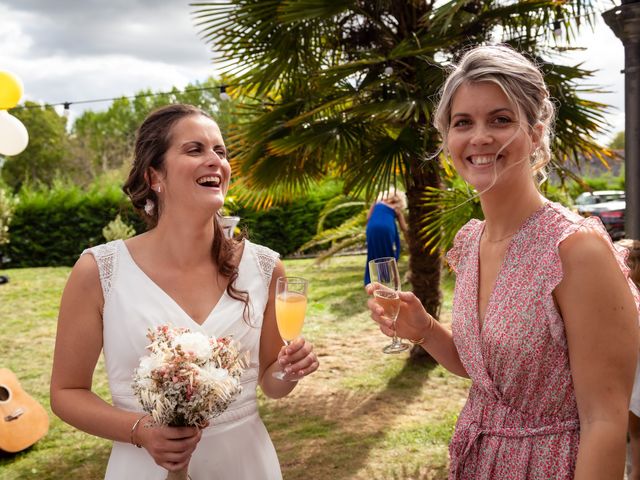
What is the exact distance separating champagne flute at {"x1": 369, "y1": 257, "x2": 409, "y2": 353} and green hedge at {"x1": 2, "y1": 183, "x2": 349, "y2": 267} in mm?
15727

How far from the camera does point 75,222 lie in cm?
1856

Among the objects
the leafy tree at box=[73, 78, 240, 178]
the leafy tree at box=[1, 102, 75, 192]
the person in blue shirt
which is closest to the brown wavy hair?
the person in blue shirt

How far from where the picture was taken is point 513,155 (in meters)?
1.67

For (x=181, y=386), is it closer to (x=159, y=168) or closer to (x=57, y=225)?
(x=159, y=168)

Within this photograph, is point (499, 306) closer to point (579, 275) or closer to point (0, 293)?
point (579, 275)

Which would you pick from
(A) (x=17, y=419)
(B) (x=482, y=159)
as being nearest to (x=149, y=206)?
(B) (x=482, y=159)

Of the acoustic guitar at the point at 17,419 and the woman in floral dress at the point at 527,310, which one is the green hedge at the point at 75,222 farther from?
the woman in floral dress at the point at 527,310

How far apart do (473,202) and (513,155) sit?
10.8 ft

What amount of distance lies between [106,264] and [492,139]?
1.49 meters

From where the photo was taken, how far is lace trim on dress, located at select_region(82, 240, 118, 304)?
225 centimetres

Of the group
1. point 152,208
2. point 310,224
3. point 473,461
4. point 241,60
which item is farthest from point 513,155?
point 310,224

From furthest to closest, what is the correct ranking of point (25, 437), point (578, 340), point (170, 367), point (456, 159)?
point (25, 437) < point (456, 159) < point (170, 367) < point (578, 340)

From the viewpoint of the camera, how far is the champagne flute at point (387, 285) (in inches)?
83.0

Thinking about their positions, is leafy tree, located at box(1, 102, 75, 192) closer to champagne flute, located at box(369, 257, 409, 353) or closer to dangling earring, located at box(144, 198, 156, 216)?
dangling earring, located at box(144, 198, 156, 216)
